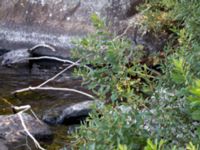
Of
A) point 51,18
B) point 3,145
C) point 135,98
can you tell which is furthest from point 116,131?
point 51,18

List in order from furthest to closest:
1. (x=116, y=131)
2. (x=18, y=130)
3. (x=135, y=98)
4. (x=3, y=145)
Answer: (x=18, y=130) < (x=3, y=145) < (x=135, y=98) < (x=116, y=131)

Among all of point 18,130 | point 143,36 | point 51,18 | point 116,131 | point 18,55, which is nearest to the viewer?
point 116,131

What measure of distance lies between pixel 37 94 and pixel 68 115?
1139mm

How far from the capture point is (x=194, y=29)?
2.45 meters

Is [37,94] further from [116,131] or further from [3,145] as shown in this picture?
[116,131]

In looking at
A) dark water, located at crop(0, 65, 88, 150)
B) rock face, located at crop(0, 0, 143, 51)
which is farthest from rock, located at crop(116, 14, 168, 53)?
dark water, located at crop(0, 65, 88, 150)

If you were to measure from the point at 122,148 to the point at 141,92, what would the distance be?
74cm

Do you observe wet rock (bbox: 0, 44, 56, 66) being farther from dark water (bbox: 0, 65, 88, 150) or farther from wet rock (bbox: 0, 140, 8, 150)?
wet rock (bbox: 0, 140, 8, 150)

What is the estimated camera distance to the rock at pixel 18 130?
5082 millimetres

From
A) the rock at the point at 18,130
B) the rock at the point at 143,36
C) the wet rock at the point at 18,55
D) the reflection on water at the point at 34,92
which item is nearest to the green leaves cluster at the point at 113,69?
the rock at the point at 18,130

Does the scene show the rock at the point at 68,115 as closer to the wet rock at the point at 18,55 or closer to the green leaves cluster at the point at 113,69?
the wet rock at the point at 18,55

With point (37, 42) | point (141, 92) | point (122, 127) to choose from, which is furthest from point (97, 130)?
point (37, 42)

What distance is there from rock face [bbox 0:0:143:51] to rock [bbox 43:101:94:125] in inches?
119

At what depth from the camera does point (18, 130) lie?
5242mm
